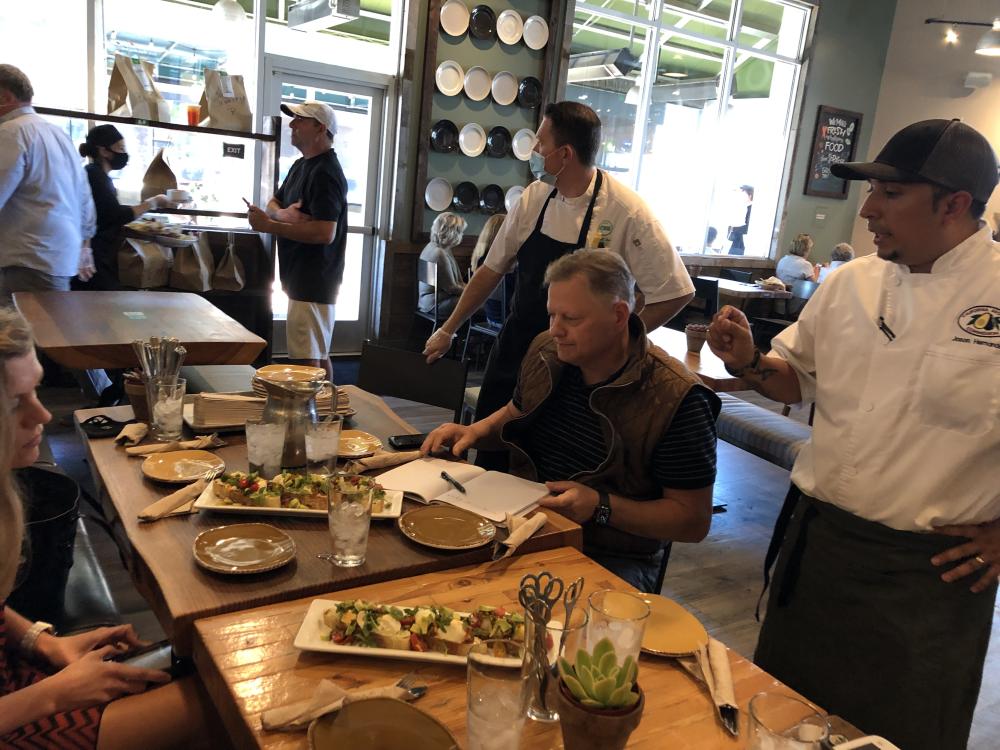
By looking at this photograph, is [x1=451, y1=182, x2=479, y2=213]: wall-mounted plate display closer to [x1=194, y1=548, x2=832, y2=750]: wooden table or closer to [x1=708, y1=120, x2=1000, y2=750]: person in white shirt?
[x1=708, y1=120, x2=1000, y2=750]: person in white shirt

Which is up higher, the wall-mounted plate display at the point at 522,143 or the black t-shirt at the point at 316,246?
the wall-mounted plate display at the point at 522,143

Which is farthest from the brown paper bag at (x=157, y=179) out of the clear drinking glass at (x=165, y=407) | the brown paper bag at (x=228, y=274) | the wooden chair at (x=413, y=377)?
the clear drinking glass at (x=165, y=407)

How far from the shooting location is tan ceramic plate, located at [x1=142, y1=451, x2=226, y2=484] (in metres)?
1.61

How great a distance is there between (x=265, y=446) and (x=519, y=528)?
0.59 meters

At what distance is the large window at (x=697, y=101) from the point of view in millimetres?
7492

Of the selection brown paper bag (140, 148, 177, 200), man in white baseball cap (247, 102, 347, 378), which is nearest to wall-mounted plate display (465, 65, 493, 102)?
man in white baseball cap (247, 102, 347, 378)

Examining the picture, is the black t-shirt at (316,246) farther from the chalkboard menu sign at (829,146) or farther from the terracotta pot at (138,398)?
the chalkboard menu sign at (829,146)

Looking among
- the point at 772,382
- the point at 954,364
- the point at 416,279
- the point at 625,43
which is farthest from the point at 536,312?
the point at 625,43

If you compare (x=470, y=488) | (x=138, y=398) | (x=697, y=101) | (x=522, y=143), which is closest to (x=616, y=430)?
(x=470, y=488)

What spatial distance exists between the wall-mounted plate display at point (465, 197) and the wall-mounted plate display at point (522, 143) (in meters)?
0.53

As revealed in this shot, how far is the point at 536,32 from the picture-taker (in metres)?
6.63

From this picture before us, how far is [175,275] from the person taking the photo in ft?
14.2

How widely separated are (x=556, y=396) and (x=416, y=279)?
463 centimetres

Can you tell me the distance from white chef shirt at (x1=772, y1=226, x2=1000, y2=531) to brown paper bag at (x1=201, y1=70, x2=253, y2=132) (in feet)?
11.7
